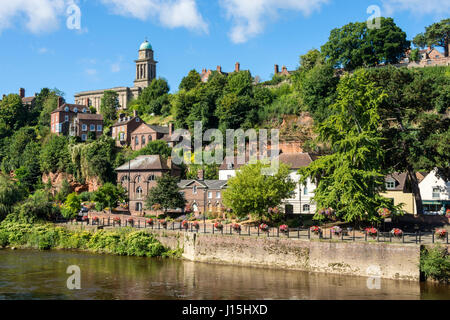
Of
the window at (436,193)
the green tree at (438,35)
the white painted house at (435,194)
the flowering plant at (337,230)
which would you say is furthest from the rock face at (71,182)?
the green tree at (438,35)

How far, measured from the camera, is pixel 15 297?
85.4 ft

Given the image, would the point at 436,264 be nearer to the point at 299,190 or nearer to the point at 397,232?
the point at 397,232

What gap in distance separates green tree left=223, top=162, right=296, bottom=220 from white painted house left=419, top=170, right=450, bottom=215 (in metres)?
18.1

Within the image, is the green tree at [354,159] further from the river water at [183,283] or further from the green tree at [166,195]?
the green tree at [166,195]

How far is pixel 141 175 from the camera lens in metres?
62.1

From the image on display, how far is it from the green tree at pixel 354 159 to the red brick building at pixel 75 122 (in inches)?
2210

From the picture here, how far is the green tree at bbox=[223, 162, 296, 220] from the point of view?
132 feet

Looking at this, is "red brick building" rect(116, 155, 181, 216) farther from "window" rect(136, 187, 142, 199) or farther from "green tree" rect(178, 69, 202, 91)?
"green tree" rect(178, 69, 202, 91)

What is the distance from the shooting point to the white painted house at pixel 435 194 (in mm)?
49969

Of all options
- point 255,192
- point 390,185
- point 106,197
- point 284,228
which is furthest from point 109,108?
point 284,228

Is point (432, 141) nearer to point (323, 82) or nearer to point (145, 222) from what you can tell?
point (145, 222)

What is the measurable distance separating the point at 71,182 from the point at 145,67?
66.2 meters
